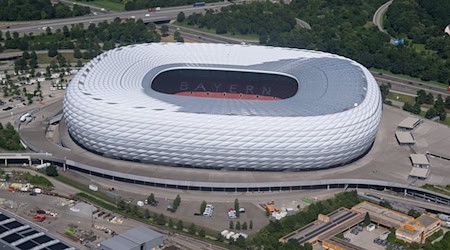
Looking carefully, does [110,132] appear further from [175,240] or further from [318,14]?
[318,14]

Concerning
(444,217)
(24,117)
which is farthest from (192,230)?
(24,117)

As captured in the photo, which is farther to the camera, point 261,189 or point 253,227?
point 261,189

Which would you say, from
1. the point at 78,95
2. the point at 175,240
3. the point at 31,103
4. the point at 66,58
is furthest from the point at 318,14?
the point at 175,240

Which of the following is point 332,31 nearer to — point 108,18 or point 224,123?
point 108,18

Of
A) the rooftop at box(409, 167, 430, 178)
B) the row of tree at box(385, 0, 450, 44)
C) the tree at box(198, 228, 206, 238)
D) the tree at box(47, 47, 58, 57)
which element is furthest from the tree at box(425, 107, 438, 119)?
the tree at box(47, 47, 58, 57)

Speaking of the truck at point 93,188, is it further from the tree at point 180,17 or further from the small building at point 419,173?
the tree at point 180,17

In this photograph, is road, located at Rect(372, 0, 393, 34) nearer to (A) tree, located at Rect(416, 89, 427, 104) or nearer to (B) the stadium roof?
(A) tree, located at Rect(416, 89, 427, 104)

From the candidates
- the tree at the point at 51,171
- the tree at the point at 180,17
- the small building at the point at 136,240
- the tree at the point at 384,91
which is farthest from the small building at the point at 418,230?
the tree at the point at 180,17
